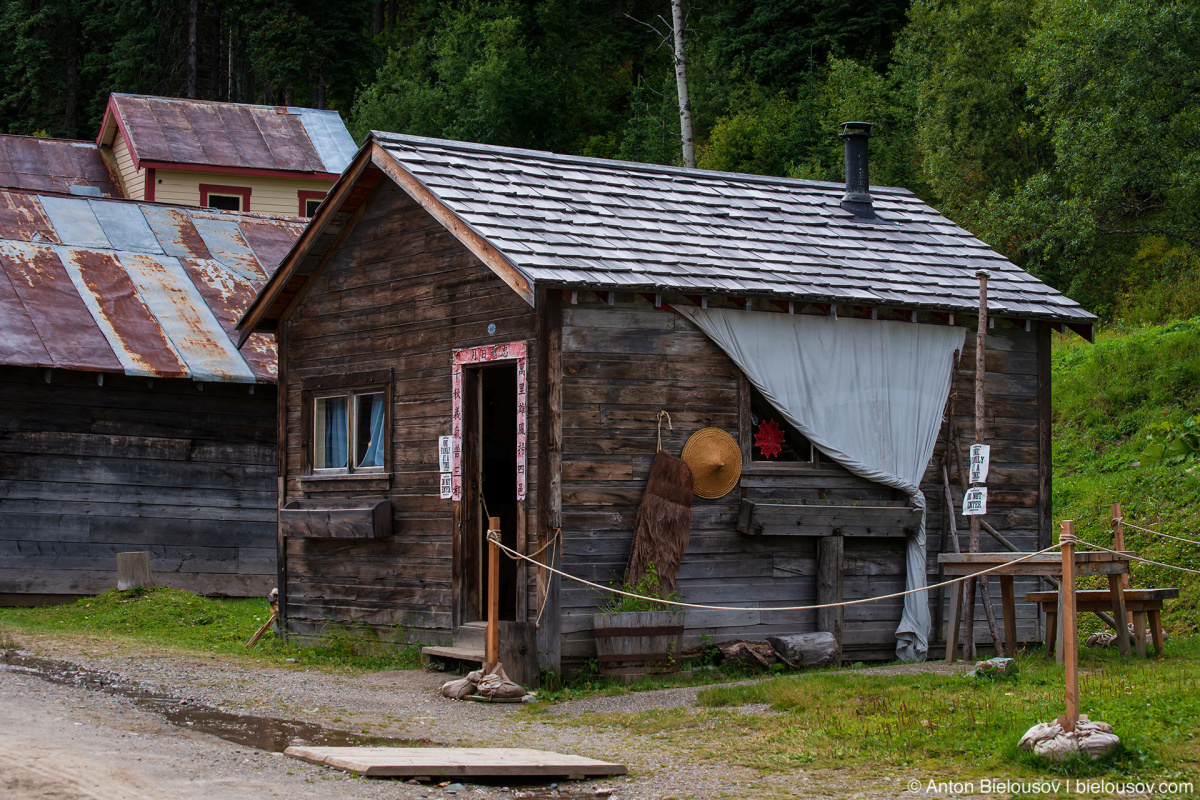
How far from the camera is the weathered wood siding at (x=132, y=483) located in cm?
1702

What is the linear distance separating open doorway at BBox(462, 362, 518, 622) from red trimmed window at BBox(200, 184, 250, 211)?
18940 millimetres

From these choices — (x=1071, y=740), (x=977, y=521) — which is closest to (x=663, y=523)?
(x=977, y=521)

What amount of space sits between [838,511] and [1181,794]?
242 inches

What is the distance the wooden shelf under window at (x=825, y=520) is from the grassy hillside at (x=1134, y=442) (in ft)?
13.6

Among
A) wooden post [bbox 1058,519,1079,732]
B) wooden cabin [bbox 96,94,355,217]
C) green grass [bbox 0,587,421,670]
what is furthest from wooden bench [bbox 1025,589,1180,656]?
wooden cabin [bbox 96,94,355,217]

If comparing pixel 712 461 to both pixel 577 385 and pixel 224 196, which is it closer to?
pixel 577 385

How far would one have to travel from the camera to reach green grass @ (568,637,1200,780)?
7.34 metres

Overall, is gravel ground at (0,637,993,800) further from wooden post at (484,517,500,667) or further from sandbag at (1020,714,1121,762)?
sandbag at (1020,714,1121,762)

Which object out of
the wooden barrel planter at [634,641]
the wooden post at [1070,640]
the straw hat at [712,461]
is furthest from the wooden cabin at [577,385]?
the wooden post at [1070,640]

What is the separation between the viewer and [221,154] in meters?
31.7

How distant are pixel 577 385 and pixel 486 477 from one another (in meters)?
3.42

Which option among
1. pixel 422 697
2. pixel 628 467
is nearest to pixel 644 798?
pixel 422 697

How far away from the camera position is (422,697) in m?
10.8

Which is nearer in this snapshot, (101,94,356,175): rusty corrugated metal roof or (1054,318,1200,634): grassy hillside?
(1054,318,1200,634): grassy hillside
